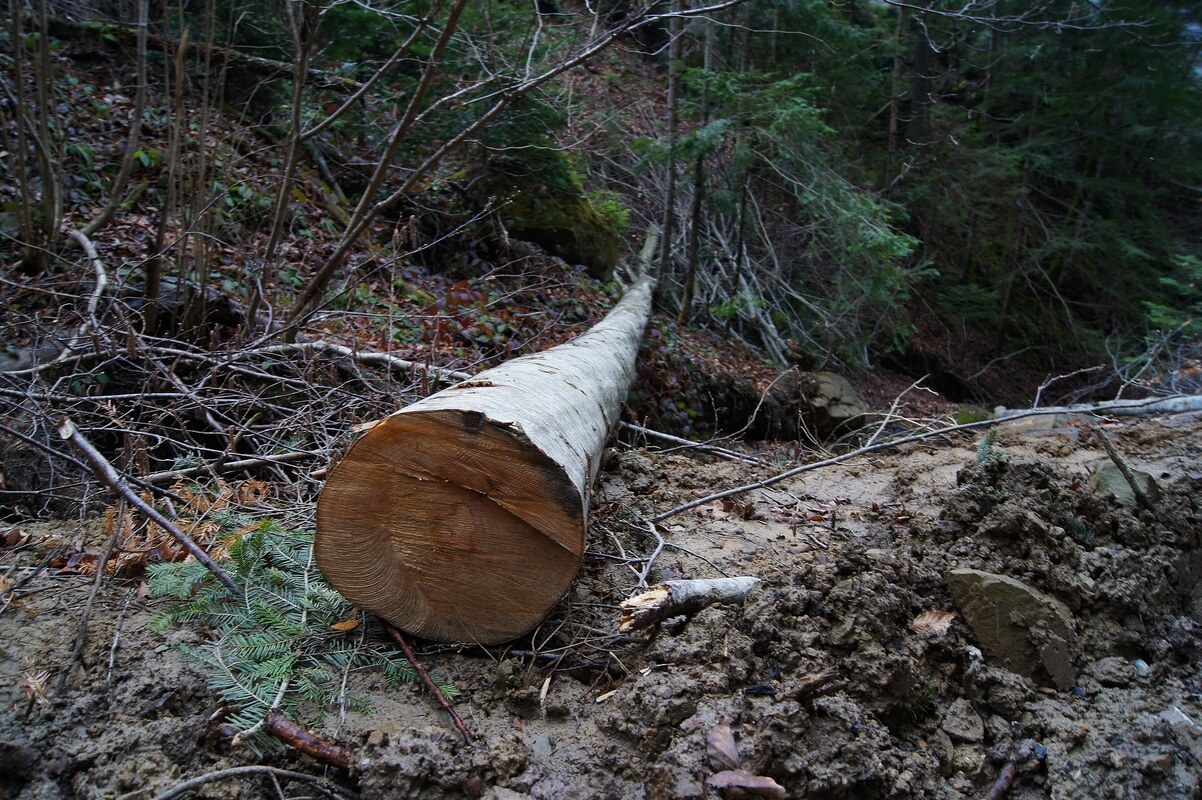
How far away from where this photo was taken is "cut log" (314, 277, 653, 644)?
2.26m

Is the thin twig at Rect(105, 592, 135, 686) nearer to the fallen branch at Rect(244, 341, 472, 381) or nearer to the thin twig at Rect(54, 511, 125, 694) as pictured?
the thin twig at Rect(54, 511, 125, 694)

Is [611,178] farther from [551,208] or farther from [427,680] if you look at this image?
[427,680]

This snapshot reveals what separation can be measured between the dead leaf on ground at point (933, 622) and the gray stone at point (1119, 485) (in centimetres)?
144

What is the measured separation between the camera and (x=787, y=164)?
8742 millimetres

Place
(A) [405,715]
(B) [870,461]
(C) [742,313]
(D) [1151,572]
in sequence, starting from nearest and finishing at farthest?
(A) [405,715] < (D) [1151,572] < (B) [870,461] < (C) [742,313]

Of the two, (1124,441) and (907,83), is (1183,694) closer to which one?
(1124,441)

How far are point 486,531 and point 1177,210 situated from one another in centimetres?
1847

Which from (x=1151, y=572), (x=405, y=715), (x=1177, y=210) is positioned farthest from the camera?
(x=1177, y=210)

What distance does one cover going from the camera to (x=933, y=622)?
2.58 m

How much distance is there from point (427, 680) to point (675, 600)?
869 mm

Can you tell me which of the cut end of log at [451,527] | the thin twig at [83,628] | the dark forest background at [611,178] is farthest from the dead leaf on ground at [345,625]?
the dark forest background at [611,178]

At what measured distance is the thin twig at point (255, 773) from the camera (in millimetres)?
1723

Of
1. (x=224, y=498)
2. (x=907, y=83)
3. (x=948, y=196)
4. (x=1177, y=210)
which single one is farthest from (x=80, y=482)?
(x=1177, y=210)

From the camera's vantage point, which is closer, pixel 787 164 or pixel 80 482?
pixel 80 482
